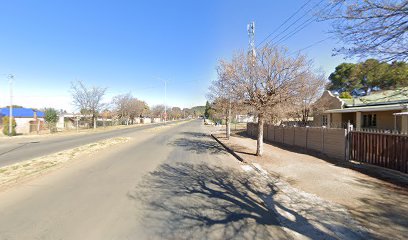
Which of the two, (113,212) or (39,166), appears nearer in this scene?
(113,212)

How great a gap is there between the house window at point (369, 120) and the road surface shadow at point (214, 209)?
1801cm

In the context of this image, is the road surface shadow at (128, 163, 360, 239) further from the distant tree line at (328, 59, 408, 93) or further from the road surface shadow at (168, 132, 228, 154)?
the road surface shadow at (168, 132, 228, 154)

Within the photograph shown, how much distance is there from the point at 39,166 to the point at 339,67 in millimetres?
41547

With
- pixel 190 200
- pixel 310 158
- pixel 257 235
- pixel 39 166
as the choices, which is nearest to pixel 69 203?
pixel 190 200

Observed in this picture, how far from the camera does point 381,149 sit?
27.6ft

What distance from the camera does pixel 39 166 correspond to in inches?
→ 342

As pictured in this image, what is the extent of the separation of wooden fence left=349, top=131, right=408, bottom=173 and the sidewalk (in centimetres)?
36

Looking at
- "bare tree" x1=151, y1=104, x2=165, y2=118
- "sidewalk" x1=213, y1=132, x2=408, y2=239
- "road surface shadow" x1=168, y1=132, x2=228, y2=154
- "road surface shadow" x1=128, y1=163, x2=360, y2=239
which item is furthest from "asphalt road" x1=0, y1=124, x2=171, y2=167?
"bare tree" x1=151, y1=104, x2=165, y2=118

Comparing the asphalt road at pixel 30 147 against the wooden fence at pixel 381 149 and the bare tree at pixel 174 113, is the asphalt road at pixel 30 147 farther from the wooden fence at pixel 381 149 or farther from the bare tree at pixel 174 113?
the bare tree at pixel 174 113

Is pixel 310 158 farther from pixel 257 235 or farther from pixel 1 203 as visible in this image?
pixel 1 203

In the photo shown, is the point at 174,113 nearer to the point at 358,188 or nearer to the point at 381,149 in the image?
the point at 381,149

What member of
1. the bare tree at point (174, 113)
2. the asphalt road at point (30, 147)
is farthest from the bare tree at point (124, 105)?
the bare tree at point (174, 113)

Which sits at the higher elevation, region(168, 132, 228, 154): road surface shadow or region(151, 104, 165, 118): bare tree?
region(151, 104, 165, 118): bare tree

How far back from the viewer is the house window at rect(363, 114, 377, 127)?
790 inches
